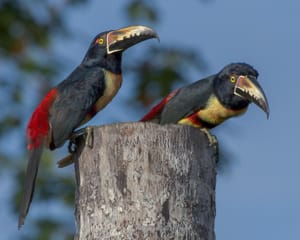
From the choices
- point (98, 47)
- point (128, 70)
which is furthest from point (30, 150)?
point (128, 70)

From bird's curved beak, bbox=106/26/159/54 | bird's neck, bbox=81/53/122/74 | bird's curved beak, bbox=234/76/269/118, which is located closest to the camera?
bird's curved beak, bbox=234/76/269/118

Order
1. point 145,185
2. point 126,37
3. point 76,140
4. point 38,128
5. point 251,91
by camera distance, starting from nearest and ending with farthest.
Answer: point 145,185 < point 76,140 < point 38,128 < point 251,91 < point 126,37

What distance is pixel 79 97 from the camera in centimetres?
766

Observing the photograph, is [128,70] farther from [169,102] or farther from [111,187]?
[111,187]

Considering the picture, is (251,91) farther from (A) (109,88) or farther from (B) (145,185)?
(B) (145,185)

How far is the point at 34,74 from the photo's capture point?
456 inches

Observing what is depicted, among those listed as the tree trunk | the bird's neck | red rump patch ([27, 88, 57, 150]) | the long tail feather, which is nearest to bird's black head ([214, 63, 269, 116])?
the bird's neck

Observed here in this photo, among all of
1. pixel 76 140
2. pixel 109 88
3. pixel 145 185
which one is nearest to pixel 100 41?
pixel 109 88

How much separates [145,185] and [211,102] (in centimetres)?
196

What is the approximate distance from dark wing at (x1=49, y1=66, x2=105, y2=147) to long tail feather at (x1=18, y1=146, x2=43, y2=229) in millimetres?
123

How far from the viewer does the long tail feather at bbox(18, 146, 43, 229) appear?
7172 millimetres

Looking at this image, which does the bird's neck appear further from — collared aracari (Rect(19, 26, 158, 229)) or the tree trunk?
the tree trunk

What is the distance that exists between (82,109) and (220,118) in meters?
0.96

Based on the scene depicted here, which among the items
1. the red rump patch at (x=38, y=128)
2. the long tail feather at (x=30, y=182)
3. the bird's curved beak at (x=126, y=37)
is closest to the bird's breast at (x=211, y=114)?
the bird's curved beak at (x=126, y=37)
